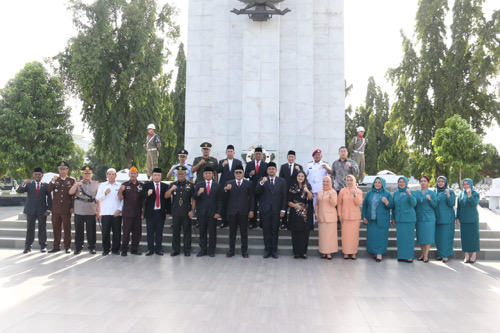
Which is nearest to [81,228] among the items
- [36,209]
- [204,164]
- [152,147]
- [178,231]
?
[36,209]

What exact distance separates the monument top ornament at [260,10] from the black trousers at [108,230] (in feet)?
24.0

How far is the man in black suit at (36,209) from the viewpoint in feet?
27.1

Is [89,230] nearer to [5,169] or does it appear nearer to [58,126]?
[58,126]

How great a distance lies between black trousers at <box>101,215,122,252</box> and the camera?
8.02 metres

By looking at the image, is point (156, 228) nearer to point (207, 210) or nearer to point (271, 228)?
point (207, 210)

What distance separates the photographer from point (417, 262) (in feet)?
25.0

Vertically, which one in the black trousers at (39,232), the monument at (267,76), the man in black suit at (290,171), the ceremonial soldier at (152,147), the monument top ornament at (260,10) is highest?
the monument top ornament at (260,10)

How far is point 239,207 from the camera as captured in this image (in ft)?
25.7

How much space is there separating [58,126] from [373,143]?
26.9 m

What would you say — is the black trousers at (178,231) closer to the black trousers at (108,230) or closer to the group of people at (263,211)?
the group of people at (263,211)

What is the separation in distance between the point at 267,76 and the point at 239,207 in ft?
19.0

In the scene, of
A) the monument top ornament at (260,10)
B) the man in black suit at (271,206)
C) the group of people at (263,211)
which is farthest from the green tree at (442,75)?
the man in black suit at (271,206)

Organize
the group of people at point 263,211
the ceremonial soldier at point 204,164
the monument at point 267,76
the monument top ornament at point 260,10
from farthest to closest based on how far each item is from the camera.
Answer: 1. the monument at point 267,76
2. the monument top ornament at point 260,10
3. the ceremonial soldier at point 204,164
4. the group of people at point 263,211

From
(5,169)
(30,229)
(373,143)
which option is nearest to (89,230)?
(30,229)
